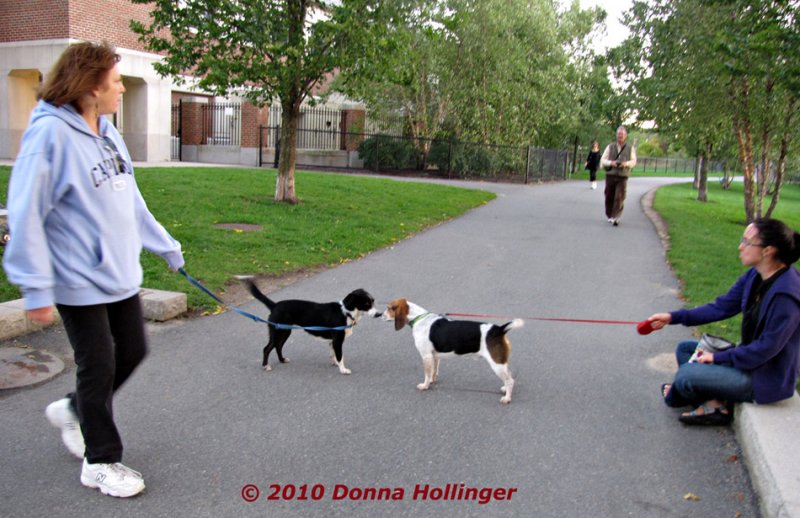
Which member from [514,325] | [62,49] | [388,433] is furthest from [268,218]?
[62,49]

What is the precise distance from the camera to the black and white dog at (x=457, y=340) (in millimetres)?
4914

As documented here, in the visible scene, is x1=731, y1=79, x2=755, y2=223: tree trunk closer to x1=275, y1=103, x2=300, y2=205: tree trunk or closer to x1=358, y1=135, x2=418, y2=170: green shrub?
x1=275, y1=103, x2=300, y2=205: tree trunk

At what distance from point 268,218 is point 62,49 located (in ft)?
47.7

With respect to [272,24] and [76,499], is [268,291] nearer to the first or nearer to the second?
[76,499]

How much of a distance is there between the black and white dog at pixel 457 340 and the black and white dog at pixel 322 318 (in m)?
0.32

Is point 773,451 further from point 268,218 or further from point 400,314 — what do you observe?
point 268,218

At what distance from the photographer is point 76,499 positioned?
3.41 m

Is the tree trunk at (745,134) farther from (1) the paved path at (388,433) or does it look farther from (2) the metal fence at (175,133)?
(2) the metal fence at (175,133)

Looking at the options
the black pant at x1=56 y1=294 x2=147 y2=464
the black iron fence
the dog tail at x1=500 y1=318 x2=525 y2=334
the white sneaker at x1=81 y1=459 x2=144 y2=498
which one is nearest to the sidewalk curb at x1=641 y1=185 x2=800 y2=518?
the dog tail at x1=500 y1=318 x2=525 y2=334

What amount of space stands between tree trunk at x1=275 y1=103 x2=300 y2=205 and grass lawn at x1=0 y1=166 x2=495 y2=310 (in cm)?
38

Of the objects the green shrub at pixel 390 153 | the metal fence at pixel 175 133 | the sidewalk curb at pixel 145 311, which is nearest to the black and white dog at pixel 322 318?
the sidewalk curb at pixel 145 311

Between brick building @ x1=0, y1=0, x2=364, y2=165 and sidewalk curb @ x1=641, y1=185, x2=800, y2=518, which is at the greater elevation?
brick building @ x1=0, y1=0, x2=364, y2=165

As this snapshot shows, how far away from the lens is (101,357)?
3322 mm

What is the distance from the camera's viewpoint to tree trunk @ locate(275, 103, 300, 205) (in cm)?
1374
